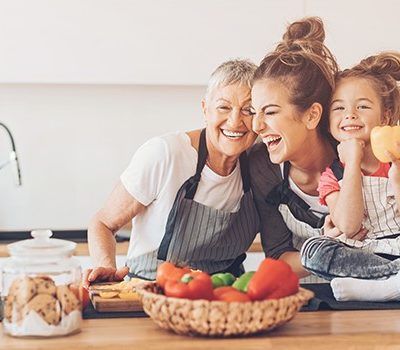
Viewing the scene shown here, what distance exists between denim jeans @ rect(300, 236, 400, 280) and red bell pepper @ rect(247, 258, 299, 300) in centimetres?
49

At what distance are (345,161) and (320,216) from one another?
0.25 meters

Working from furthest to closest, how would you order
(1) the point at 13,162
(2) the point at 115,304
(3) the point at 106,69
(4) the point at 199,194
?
(1) the point at 13,162, (3) the point at 106,69, (4) the point at 199,194, (2) the point at 115,304

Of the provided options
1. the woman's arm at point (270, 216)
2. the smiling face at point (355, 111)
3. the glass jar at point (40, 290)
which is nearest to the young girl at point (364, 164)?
the smiling face at point (355, 111)

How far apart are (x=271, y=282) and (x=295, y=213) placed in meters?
0.87

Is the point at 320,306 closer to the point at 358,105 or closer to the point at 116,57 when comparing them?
the point at 358,105

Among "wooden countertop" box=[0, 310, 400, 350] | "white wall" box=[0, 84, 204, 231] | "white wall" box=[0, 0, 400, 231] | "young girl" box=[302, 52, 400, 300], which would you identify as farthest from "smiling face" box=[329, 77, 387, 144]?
"white wall" box=[0, 84, 204, 231]

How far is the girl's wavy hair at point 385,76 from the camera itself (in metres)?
2.43

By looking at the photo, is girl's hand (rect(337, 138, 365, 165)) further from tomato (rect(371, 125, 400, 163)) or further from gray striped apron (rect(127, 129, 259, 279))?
gray striped apron (rect(127, 129, 259, 279))

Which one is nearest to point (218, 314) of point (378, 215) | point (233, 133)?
point (378, 215)

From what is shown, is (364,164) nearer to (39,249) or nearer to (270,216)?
(270,216)

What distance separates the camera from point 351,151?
2357 mm

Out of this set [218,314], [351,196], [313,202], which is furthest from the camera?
[313,202]

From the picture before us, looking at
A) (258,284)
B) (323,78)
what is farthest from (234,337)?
(323,78)

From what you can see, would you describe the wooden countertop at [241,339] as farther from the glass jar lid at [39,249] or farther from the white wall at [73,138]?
the white wall at [73,138]
